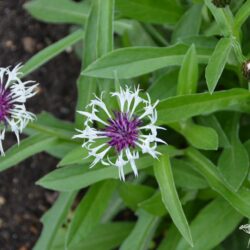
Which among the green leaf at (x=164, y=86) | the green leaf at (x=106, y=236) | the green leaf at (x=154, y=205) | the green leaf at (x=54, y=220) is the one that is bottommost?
the green leaf at (x=106, y=236)

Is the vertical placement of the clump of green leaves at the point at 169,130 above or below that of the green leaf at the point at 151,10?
below

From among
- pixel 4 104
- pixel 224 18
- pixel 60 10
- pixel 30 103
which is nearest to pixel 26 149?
pixel 4 104

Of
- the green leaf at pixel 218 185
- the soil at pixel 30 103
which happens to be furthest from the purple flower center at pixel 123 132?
the soil at pixel 30 103

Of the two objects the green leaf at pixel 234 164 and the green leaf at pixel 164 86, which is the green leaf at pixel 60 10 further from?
the green leaf at pixel 234 164

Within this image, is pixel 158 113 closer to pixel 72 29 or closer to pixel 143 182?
Result: pixel 143 182

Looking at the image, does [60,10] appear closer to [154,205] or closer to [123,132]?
[154,205]

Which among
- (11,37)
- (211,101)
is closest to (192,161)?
(211,101)
